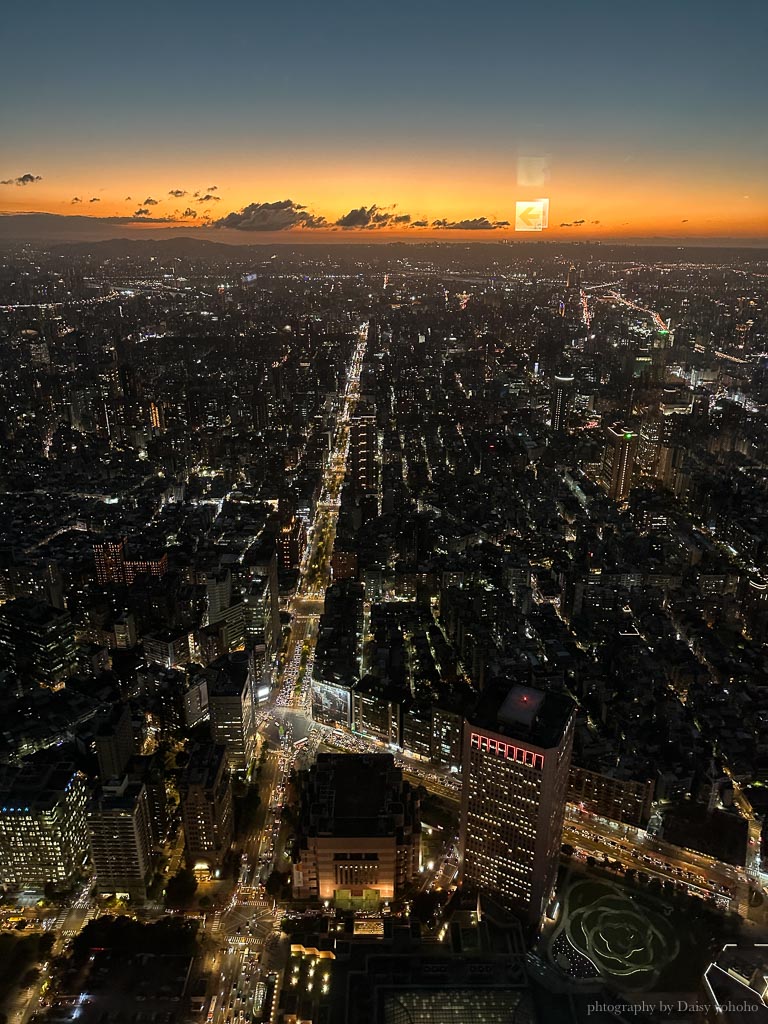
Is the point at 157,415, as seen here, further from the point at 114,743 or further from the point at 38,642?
the point at 114,743

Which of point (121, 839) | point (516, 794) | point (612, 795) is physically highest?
point (516, 794)

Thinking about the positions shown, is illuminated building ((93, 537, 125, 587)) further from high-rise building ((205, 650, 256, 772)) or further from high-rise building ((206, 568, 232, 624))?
high-rise building ((205, 650, 256, 772))

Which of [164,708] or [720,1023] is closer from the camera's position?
[720,1023]

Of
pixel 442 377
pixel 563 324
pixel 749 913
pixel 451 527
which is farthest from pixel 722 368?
pixel 749 913

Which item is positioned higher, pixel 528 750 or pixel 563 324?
pixel 563 324

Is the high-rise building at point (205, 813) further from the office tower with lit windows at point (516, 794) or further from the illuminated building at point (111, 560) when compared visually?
the illuminated building at point (111, 560)

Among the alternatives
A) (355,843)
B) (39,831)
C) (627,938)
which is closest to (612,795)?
(627,938)

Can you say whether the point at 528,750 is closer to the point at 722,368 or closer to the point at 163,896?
the point at 163,896

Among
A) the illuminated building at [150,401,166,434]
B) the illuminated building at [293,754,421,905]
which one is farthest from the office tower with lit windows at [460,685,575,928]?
the illuminated building at [150,401,166,434]
